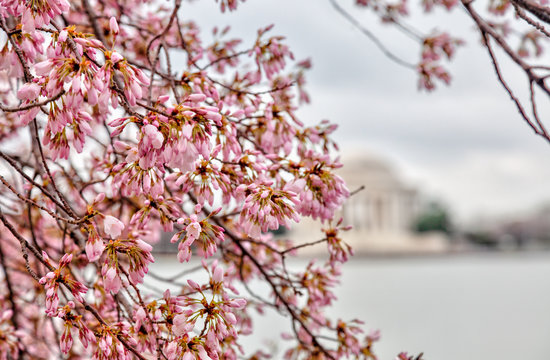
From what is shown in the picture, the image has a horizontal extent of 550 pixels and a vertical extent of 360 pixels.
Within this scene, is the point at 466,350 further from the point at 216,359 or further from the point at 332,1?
the point at 216,359

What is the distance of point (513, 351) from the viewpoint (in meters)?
9.38

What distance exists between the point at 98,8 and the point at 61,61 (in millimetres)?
1572

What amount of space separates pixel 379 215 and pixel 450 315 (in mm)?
26418

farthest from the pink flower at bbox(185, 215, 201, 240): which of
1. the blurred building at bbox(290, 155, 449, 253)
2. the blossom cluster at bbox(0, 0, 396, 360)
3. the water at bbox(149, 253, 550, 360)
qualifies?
the blurred building at bbox(290, 155, 449, 253)

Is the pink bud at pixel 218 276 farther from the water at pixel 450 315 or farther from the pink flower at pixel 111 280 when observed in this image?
the water at pixel 450 315

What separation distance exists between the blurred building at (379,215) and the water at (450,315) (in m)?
12.6

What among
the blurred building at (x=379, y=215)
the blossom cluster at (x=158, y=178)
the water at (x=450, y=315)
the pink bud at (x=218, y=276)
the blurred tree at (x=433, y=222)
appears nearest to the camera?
the blossom cluster at (x=158, y=178)

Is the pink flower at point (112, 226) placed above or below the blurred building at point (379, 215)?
below

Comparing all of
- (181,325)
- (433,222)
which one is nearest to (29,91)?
(181,325)

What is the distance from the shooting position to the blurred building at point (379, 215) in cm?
3738

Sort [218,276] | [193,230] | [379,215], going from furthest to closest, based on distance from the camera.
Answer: [379,215], [218,276], [193,230]

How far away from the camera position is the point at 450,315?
43.3 feet

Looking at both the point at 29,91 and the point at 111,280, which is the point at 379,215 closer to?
the point at 111,280

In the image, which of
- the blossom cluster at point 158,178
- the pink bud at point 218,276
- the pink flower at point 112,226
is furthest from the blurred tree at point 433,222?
the pink flower at point 112,226
